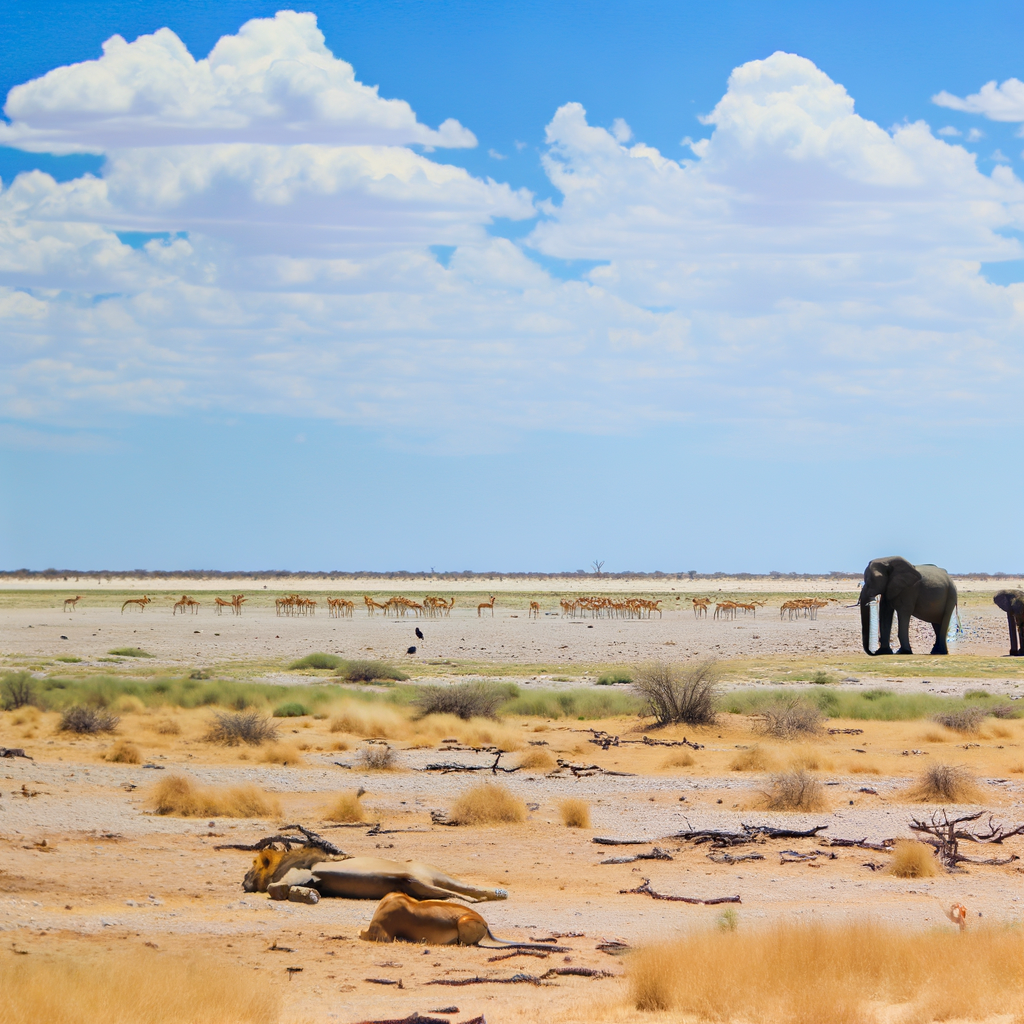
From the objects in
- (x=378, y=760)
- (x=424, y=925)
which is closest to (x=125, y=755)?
(x=378, y=760)

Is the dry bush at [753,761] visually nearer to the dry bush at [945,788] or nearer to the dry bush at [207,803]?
the dry bush at [945,788]

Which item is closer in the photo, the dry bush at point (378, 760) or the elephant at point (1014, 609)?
the dry bush at point (378, 760)

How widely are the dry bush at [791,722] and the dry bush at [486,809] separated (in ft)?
30.8

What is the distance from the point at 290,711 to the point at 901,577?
25.0m

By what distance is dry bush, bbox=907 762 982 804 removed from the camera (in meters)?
16.7

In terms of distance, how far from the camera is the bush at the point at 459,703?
26172mm

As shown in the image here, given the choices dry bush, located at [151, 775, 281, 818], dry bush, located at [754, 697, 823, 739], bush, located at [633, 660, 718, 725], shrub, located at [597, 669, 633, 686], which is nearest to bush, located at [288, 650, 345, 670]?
shrub, located at [597, 669, 633, 686]

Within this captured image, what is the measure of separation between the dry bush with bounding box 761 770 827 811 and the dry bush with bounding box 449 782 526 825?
11.8 feet

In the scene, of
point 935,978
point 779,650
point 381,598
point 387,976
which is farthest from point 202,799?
point 381,598

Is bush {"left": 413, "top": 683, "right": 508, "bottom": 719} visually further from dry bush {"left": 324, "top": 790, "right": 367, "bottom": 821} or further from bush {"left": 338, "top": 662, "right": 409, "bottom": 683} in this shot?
dry bush {"left": 324, "top": 790, "right": 367, "bottom": 821}

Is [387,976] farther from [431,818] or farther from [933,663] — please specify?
[933,663]

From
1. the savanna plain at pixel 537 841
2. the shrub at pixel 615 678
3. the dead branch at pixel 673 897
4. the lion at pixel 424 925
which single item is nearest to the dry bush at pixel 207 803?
the savanna plain at pixel 537 841

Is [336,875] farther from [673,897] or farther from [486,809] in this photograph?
[486,809]

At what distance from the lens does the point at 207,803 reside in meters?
15.6
